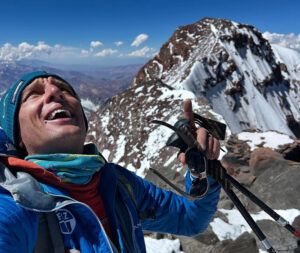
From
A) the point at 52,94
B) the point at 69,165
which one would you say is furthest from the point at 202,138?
the point at 52,94

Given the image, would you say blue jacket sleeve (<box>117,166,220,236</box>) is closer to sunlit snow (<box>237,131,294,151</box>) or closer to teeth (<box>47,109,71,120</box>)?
teeth (<box>47,109,71,120</box>)

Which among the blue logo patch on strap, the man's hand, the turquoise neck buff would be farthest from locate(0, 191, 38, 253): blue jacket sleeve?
the man's hand

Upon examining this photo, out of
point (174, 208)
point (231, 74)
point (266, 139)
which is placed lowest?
point (266, 139)

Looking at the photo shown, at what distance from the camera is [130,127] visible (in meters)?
26.1

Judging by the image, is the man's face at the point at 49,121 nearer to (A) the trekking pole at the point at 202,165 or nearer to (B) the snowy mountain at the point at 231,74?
(A) the trekking pole at the point at 202,165

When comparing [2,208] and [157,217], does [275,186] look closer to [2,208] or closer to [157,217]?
[157,217]

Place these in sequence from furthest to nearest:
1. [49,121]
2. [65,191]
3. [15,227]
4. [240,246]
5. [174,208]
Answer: [240,246], [174,208], [49,121], [65,191], [15,227]

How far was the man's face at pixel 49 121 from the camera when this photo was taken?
77.9 inches

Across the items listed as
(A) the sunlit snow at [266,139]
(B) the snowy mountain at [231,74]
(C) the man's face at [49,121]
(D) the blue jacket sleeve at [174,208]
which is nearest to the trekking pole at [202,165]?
(D) the blue jacket sleeve at [174,208]

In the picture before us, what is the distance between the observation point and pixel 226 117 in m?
31.6

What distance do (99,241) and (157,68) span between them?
4711cm

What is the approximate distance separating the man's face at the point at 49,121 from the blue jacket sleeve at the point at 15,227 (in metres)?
0.58

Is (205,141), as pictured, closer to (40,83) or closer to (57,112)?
(57,112)

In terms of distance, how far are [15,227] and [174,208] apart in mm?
1712
